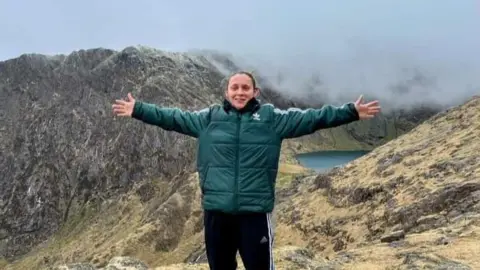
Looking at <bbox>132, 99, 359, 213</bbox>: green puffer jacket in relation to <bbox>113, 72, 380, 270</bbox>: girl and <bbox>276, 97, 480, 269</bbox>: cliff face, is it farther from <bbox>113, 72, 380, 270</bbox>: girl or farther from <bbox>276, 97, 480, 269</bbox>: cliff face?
<bbox>276, 97, 480, 269</bbox>: cliff face

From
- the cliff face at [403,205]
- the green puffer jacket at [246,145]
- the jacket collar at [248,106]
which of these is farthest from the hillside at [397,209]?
the jacket collar at [248,106]

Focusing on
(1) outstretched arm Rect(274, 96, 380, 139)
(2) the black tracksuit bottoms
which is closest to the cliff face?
(2) the black tracksuit bottoms

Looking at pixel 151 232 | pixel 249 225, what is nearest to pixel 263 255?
pixel 249 225

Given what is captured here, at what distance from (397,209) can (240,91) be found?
51581 mm

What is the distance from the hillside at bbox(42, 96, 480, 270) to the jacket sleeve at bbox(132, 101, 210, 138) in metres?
11.3

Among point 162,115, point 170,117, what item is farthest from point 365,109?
point 162,115

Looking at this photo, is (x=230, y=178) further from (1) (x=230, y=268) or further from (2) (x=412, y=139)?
(2) (x=412, y=139)

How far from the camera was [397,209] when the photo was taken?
194 ft

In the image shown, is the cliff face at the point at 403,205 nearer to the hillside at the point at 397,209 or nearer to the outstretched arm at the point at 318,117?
the hillside at the point at 397,209

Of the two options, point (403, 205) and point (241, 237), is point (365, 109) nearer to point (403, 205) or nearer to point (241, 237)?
point (241, 237)

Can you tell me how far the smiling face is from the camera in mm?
11172

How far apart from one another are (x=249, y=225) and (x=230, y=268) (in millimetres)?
1445

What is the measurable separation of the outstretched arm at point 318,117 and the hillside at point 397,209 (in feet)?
33.6

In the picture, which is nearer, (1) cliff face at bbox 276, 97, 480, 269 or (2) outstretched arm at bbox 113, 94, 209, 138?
(2) outstretched arm at bbox 113, 94, 209, 138
